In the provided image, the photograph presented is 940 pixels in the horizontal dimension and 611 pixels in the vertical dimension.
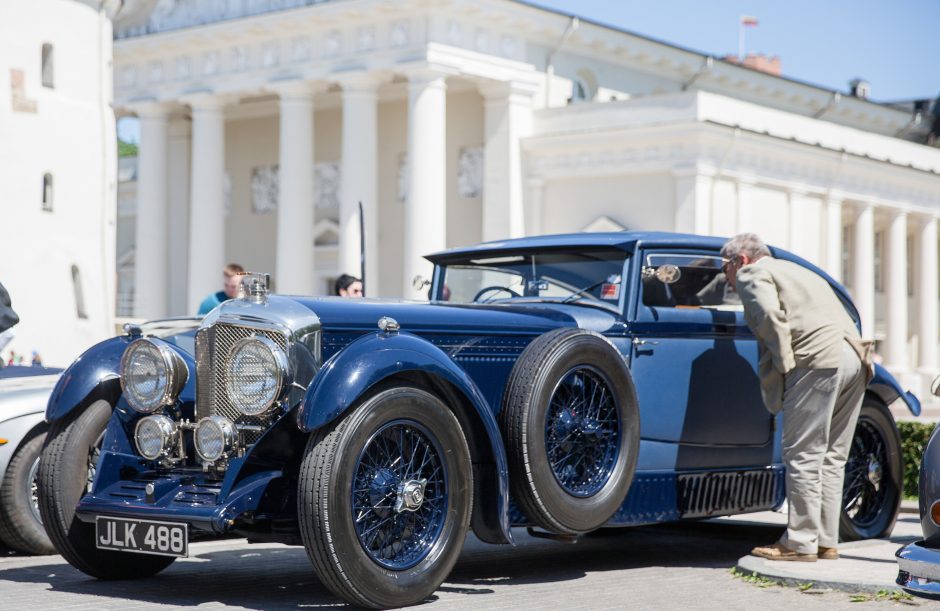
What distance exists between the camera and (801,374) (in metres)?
7.73

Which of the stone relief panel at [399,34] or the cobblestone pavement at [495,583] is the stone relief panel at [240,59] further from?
the cobblestone pavement at [495,583]

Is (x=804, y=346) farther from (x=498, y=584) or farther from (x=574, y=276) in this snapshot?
(x=498, y=584)

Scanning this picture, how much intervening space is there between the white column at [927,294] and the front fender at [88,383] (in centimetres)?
4112

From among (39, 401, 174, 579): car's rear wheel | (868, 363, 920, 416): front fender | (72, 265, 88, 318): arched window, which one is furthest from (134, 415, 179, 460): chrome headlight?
(72, 265, 88, 318): arched window

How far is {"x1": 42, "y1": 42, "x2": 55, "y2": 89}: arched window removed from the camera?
31.0 metres

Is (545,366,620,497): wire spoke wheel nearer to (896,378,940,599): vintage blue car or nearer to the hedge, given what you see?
(896,378,940,599): vintage blue car

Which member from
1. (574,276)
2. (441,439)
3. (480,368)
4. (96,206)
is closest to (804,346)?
(574,276)

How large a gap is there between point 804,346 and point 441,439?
2377 mm

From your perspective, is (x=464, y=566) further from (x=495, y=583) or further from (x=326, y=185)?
(x=326, y=185)

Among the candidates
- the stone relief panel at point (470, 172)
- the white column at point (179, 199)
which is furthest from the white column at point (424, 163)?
the white column at point (179, 199)

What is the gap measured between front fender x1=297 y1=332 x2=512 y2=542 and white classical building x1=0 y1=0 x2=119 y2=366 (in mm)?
24674

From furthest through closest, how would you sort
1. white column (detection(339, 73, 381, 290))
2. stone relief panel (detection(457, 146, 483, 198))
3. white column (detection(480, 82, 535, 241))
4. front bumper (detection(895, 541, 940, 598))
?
stone relief panel (detection(457, 146, 483, 198)), white column (detection(480, 82, 535, 241)), white column (detection(339, 73, 381, 290)), front bumper (detection(895, 541, 940, 598))

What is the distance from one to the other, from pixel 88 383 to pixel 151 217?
38.8 m

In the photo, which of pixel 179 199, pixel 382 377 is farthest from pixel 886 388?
pixel 179 199
